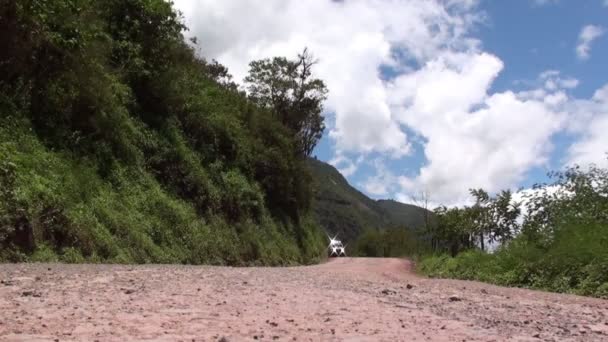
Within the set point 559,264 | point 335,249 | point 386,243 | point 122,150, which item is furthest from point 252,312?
point 386,243

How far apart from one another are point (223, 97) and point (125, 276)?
2265 centimetres

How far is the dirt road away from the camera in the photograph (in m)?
4.91

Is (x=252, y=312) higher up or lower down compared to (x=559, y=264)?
lower down

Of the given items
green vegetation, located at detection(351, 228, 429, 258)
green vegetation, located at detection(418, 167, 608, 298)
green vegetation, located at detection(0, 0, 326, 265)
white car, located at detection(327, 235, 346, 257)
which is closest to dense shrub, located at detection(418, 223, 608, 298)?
green vegetation, located at detection(418, 167, 608, 298)

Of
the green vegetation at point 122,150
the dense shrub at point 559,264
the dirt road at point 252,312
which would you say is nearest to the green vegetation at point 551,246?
the dense shrub at point 559,264

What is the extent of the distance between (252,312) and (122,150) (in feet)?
44.7

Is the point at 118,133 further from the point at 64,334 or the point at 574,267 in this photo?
the point at 64,334

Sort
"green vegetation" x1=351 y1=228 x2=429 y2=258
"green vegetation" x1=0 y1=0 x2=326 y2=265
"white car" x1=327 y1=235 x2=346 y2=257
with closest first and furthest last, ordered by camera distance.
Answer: "green vegetation" x1=0 y1=0 x2=326 y2=265
"white car" x1=327 y1=235 x2=346 y2=257
"green vegetation" x1=351 y1=228 x2=429 y2=258

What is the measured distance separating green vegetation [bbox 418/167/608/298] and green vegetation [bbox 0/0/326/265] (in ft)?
28.5

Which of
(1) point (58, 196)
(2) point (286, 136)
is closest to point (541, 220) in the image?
(1) point (58, 196)

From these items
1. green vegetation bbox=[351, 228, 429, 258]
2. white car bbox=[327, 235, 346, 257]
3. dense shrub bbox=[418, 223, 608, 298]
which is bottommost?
dense shrub bbox=[418, 223, 608, 298]

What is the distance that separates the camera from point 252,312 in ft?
20.0

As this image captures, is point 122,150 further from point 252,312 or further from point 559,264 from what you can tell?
point 252,312

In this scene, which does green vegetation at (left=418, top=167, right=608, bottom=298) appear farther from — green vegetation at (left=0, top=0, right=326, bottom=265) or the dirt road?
green vegetation at (left=0, top=0, right=326, bottom=265)
